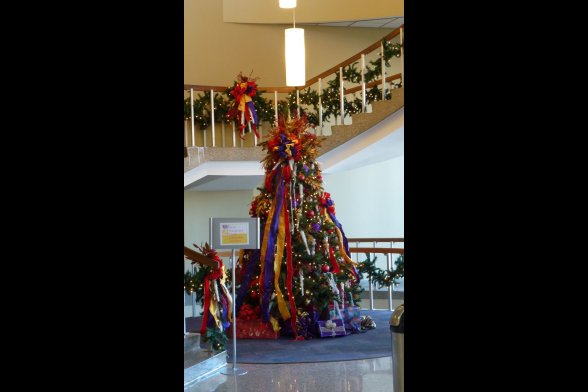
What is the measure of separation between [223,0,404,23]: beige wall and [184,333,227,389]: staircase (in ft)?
25.6

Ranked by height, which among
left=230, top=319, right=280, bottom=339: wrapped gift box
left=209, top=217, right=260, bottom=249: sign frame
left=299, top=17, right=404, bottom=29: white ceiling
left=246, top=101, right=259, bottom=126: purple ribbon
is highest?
left=299, top=17, right=404, bottom=29: white ceiling

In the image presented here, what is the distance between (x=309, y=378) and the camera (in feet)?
22.6

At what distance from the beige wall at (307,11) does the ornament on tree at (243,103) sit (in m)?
2.80

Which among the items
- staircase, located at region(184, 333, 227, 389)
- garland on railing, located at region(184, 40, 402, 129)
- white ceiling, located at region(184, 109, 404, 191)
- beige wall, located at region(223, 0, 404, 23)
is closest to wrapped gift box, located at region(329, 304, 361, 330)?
staircase, located at region(184, 333, 227, 389)

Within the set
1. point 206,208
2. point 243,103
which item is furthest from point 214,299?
point 206,208

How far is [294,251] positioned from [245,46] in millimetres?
6135

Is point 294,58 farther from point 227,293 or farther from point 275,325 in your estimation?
point 227,293

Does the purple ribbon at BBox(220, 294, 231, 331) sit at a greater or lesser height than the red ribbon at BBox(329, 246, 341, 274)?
lesser

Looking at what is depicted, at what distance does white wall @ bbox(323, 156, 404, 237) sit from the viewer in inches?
583

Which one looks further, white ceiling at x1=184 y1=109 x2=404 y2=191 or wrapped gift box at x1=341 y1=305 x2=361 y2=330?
white ceiling at x1=184 y1=109 x2=404 y2=191

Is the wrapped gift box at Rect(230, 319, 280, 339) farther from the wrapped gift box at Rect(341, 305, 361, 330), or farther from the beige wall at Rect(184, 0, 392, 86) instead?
the beige wall at Rect(184, 0, 392, 86)

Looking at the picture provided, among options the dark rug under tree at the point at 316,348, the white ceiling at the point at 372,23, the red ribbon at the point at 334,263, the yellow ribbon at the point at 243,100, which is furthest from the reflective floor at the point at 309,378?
the white ceiling at the point at 372,23

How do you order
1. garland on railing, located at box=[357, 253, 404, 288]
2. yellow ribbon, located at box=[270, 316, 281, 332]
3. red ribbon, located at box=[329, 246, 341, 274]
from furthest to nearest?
garland on railing, located at box=[357, 253, 404, 288] → red ribbon, located at box=[329, 246, 341, 274] → yellow ribbon, located at box=[270, 316, 281, 332]
